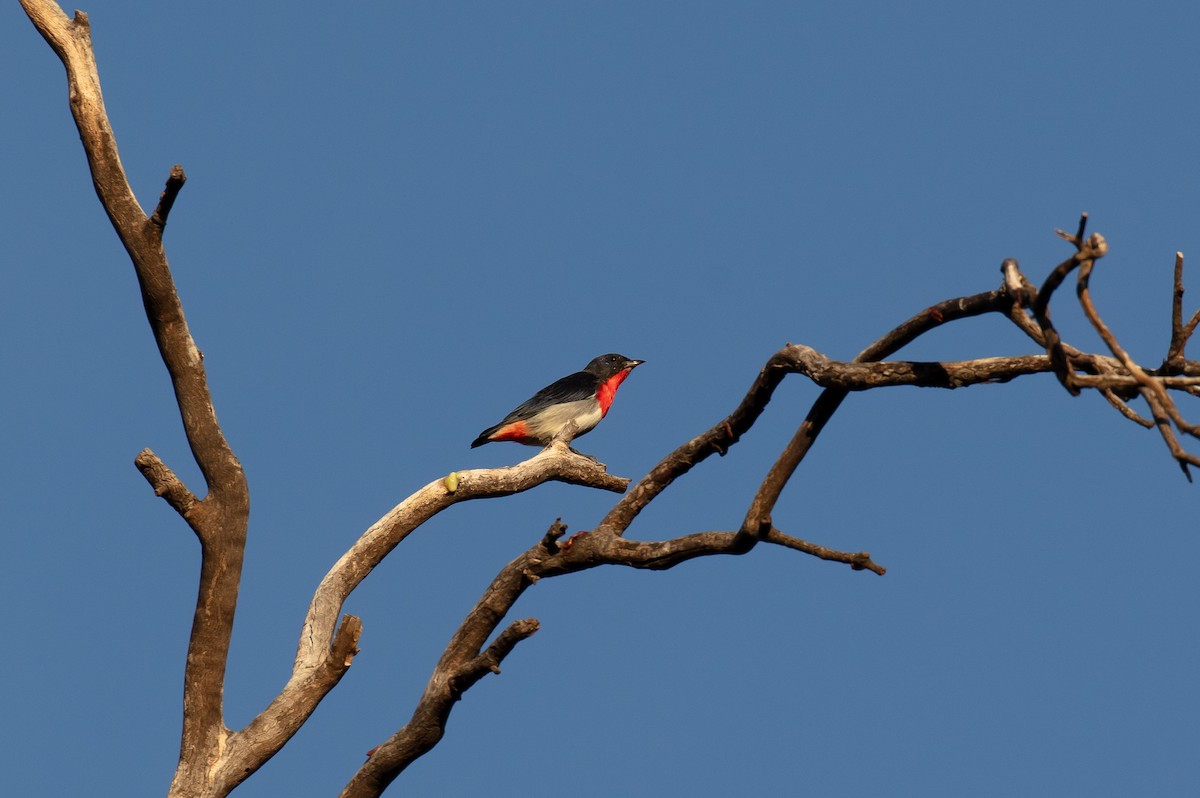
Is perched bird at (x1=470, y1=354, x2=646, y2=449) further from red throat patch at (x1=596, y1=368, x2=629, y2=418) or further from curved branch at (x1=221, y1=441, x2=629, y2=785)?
curved branch at (x1=221, y1=441, x2=629, y2=785)

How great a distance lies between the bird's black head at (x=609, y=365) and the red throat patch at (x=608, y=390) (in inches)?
2.0

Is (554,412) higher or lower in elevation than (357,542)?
higher

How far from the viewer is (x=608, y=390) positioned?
13.1 m

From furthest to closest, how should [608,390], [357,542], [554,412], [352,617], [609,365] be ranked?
[609,365], [608,390], [554,412], [357,542], [352,617]

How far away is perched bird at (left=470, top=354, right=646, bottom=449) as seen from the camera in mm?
12367

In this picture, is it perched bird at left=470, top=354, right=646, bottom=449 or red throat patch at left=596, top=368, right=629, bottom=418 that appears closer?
perched bird at left=470, top=354, right=646, bottom=449

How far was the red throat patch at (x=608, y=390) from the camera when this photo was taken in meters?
12.9

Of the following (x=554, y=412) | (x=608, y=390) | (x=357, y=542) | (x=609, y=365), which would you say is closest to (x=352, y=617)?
(x=357, y=542)

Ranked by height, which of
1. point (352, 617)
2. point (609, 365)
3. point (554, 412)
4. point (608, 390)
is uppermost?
point (609, 365)

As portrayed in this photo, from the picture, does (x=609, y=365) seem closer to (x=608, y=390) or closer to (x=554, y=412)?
(x=608, y=390)

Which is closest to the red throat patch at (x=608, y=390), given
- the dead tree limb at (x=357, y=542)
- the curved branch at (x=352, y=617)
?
the curved branch at (x=352, y=617)

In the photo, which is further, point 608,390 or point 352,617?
point 608,390

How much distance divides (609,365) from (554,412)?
141 cm

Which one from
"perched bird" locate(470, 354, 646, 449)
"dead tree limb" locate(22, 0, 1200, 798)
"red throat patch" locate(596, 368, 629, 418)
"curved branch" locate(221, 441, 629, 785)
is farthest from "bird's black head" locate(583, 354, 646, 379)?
"dead tree limb" locate(22, 0, 1200, 798)
